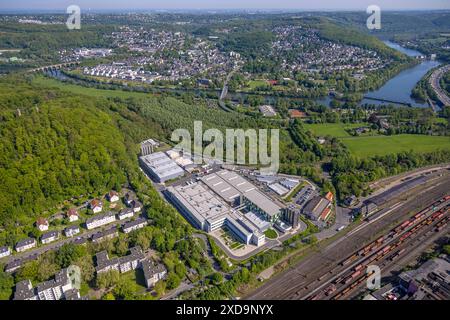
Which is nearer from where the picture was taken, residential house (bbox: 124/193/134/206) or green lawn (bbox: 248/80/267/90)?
residential house (bbox: 124/193/134/206)

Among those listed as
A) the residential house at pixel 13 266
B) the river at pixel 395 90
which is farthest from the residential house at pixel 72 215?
the river at pixel 395 90

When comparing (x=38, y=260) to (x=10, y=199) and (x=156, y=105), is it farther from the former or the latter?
(x=156, y=105)

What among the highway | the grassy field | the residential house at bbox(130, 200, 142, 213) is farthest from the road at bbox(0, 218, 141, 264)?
the grassy field

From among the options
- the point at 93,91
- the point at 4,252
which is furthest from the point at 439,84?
the point at 4,252

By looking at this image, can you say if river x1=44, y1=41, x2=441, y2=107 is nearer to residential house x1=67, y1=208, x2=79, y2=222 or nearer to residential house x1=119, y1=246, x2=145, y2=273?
residential house x1=67, y1=208, x2=79, y2=222

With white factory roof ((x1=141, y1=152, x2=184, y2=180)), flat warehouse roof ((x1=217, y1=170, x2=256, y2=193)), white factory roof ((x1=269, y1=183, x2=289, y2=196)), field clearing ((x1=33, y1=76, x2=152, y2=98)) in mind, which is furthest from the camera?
field clearing ((x1=33, y1=76, x2=152, y2=98))

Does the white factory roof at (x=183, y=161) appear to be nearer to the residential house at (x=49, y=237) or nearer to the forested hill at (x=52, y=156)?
the forested hill at (x=52, y=156)

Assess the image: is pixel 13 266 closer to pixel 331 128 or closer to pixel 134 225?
pixel 134 225
